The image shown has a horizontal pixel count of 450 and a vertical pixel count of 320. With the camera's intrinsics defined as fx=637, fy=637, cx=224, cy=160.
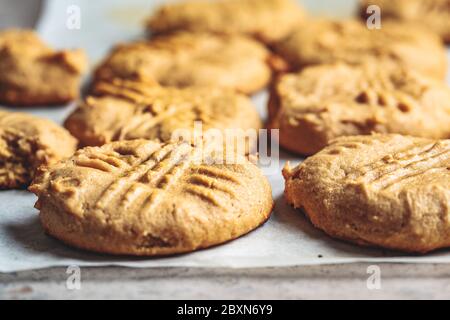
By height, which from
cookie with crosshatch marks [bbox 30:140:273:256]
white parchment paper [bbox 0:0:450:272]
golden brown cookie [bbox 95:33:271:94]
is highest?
golden brown cookie [bbox 95:33:271:94]

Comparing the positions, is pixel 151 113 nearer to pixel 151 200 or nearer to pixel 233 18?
pixel 151 200

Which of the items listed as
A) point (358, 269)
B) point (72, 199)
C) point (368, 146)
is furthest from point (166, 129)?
point (358, 269)

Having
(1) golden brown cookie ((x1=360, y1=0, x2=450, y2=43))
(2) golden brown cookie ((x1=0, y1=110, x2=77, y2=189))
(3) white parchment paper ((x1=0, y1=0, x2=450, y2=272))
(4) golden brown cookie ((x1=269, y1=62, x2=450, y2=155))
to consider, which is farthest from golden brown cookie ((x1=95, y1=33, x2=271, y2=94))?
(1) golden brown cookie ((x1=360, y1=0, x2=450, y2=43))

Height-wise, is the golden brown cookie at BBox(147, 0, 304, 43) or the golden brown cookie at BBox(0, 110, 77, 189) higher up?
the golden brown cookie at BBox(147, 0, 304, 43)

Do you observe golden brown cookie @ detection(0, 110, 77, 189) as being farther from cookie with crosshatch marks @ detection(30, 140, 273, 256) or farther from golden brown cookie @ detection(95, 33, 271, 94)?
golden brown cookie @ detection(95, 33, 271, 94)

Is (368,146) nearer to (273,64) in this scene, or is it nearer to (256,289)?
(256,289)

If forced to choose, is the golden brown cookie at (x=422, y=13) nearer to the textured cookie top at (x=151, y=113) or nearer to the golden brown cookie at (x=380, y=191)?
the textured cookie top at (x=151, y=113)

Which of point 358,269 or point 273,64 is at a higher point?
point 273,64
